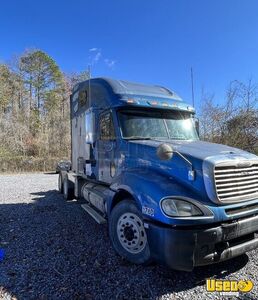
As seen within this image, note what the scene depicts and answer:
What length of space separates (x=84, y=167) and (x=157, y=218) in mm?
3700

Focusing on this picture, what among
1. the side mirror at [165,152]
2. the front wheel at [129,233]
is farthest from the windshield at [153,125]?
the front wheel at [129,233]

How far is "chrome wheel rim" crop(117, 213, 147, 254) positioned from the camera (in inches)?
139

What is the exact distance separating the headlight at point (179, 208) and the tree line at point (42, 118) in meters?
8.16

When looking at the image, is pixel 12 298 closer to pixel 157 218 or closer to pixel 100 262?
pixel 100 262

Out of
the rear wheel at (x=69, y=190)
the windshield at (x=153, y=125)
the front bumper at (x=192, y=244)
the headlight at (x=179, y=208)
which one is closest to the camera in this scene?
the front bumper at (x=192, y=244)

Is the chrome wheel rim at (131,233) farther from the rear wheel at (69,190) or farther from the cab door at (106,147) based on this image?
the rear wheel at (69,190)

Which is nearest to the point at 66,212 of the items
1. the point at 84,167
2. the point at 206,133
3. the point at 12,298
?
the point at 84,167

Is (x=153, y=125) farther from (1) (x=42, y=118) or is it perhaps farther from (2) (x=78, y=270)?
(1) (x=42, y=118)

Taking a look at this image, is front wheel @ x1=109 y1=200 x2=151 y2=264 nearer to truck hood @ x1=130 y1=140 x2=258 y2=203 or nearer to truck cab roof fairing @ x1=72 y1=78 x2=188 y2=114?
truck hood @ x1=130 y1=140 x2=258 y2=203

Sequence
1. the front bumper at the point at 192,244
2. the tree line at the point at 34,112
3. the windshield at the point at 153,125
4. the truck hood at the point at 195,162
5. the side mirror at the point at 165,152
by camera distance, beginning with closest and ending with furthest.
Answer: the front bumper at the point at 192,244, the truck hood at the point at 195,162, the side mirror at the point at 165,152, the windshield at the point at 153,125, the tree line at the point at 34,112

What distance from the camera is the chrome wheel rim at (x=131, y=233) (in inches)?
139

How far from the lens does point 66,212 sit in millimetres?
6750

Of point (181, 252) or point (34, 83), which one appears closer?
point (181, 252)

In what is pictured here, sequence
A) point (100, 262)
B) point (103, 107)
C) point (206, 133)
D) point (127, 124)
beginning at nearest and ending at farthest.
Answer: point (100, 262) → point (127, 124) → point (103, 107) → point (206, 133)
